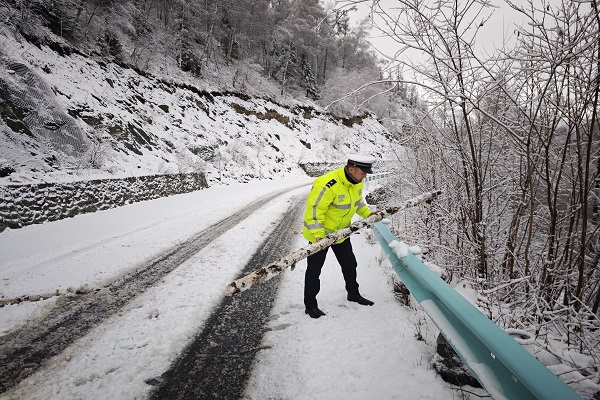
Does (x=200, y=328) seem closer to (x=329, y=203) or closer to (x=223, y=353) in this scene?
(x=223, y=353)

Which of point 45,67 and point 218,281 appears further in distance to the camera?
point 45,67

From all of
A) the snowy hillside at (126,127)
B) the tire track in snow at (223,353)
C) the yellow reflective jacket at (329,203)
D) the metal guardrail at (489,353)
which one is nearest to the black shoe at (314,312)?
the tire track in snow at (223,353)

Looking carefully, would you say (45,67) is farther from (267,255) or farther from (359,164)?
(359,164)

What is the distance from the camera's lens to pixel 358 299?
3.23 meters

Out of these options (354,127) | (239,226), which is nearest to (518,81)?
(239,226)

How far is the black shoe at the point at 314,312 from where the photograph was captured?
2930mm

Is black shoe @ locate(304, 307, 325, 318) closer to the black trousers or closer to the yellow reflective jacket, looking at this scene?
the black trousers

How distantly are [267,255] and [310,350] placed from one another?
271 centimetres

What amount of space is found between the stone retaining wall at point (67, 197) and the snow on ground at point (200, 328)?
80cm

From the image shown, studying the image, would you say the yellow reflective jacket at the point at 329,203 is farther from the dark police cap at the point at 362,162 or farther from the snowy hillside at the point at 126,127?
the snowy hillside at the point at 126,127

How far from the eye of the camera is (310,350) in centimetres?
237

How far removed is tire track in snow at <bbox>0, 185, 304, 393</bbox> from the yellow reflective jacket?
2395mm

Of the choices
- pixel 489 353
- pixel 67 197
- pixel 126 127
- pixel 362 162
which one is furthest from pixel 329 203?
pixel 126 127

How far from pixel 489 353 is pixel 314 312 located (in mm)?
1816
